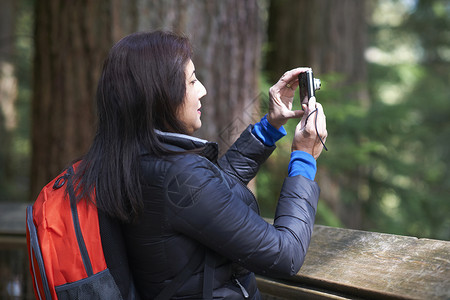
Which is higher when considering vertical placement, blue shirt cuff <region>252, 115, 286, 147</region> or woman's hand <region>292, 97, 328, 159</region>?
woman's hand <region>292, 97, 328, 159</region>

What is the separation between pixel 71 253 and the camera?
1566 mm

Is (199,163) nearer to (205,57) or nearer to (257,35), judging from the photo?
(205,57)

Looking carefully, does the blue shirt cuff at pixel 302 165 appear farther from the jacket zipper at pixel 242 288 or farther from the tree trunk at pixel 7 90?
the tree trunk at pixel 7 90

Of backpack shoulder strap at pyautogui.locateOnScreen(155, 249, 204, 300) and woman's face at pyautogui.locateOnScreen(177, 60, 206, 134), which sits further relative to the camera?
woman's face at pyautogui.locateOnScreen(177, 60, 206, 134)

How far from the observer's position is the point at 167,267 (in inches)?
63.7

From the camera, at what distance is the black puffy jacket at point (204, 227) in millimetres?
1522

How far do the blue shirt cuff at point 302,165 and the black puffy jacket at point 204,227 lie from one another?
3 cm

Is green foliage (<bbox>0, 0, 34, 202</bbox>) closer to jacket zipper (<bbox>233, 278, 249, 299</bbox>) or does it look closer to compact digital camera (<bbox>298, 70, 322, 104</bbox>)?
compact digital camera (<bbox>298, 70, 322, 104</bbox>)

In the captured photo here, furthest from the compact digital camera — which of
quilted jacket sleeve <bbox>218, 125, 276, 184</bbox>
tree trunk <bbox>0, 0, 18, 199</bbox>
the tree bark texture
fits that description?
tree trunk <bbox>0, 0, 18, 199</bbox>

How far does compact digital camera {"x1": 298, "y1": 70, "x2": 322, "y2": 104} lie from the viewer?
1898mm

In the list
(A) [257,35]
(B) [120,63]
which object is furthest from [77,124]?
(B) [120,63]

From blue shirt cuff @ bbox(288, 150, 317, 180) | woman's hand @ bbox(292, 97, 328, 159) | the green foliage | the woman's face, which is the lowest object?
the green foliage

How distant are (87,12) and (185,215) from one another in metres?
2.52

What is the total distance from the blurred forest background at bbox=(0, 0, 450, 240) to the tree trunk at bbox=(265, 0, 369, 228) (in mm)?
14
